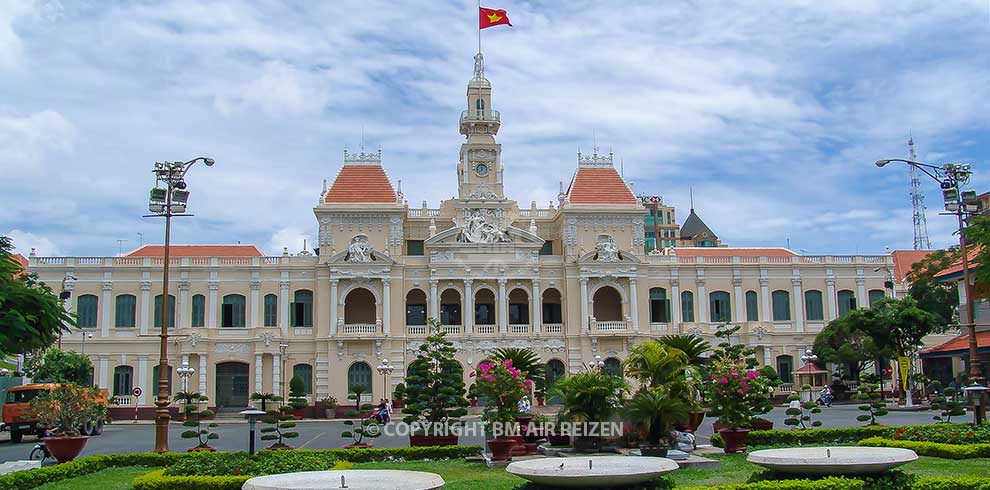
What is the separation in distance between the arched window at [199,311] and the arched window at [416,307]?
37.3 feet

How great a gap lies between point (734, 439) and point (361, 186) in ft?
116

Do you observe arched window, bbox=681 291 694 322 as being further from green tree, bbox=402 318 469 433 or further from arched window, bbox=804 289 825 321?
green tree, bbox=402 318 469 433

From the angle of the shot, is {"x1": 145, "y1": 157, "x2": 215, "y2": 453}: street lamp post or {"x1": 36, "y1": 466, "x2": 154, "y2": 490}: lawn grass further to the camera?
{"x1": 145, "y1": 157, "x2": 215, "y2": 453}: street lamp post

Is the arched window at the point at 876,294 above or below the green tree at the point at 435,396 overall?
above

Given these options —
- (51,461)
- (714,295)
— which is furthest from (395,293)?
(51,461)

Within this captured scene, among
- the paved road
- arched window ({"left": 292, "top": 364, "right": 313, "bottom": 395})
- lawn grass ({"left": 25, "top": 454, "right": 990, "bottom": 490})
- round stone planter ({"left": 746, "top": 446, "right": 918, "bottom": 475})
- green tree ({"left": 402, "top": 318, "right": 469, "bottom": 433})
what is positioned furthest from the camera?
arched window ({"left": 292, "top": 364, "right": 313, "bottom": 395})

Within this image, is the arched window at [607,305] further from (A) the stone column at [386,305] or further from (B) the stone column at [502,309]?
(A) the stone column at [386,305]

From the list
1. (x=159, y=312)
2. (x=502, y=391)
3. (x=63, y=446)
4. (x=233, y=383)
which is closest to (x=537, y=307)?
(x=233, y=383)

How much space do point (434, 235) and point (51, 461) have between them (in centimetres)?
3130

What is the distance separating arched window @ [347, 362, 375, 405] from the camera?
49625 mm

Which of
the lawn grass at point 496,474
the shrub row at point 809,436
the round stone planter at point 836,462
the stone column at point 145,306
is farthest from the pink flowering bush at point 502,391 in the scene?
the stone column at point 145,306

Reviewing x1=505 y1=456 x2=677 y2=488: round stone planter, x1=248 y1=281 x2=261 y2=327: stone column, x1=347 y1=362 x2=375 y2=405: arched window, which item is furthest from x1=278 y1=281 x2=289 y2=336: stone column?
x1=505 y1=456 x2=677 y2=488: round stone planter

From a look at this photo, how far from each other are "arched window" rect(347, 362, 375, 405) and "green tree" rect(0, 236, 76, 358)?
2441cm

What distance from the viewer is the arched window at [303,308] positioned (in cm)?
5116
